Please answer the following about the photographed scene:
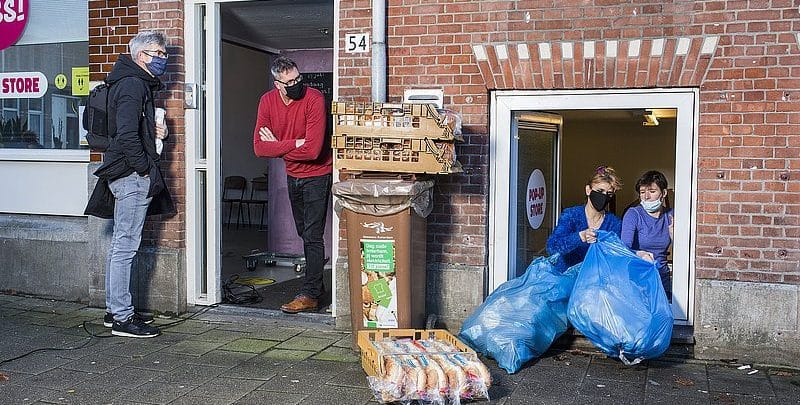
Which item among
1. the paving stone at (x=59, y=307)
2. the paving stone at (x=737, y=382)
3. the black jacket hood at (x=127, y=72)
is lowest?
the paving stone at (x=737, y=382)

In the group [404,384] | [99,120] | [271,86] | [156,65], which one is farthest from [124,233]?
[271,86]

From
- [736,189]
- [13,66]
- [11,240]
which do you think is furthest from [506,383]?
[13,66]

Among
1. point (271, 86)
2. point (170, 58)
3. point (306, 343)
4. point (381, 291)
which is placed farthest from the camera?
point (271, 86)

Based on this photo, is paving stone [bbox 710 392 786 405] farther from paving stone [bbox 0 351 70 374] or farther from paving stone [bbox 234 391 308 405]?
paving stone [bbox 0 351 70 374]

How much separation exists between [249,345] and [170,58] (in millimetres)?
2552

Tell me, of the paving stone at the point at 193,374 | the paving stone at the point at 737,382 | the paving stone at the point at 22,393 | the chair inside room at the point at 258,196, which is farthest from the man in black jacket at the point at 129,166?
the chair inside room at the point at 258,196

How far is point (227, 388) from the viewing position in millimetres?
5398

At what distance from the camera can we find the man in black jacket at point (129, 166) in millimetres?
6504

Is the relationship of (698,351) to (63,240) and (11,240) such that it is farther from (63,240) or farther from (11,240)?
(11,240)

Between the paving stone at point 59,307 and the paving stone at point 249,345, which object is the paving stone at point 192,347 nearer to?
the paving stone at point 249,345

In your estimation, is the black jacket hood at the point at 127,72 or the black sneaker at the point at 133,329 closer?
the black jacket hood at the point at 127,72

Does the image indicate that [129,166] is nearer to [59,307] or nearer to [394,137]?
[59,307]

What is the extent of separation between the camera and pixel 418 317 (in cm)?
625

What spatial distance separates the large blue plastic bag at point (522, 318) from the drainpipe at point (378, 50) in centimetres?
172
